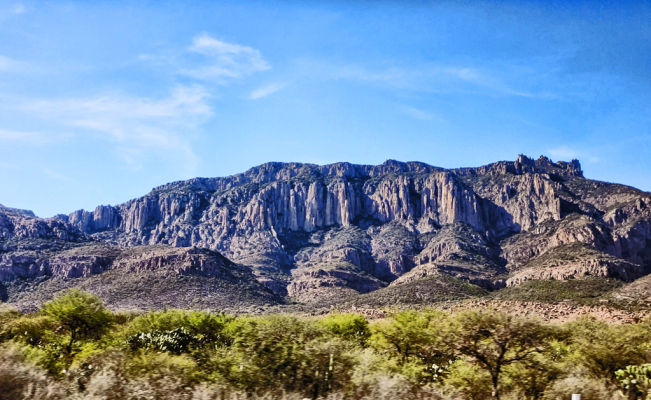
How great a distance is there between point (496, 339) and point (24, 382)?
1604cm

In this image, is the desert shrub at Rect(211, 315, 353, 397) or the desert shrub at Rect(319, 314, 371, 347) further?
the desert shrub at Rect(319, 314, 371, 347)

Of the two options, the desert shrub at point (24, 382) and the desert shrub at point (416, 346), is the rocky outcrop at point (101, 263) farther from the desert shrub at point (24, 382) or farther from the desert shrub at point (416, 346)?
the desert shrub at point (24, 382)

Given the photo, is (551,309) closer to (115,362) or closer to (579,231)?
(115,362)

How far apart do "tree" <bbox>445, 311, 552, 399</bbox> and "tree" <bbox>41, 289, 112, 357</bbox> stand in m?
22.2

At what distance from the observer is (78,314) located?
91.5 ft

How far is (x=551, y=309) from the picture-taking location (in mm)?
62031

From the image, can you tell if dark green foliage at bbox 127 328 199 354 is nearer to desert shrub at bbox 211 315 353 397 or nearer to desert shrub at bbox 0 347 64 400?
desert shrub at bbox 211 315 353 397

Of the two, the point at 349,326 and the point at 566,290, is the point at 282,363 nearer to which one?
the point at 349,326

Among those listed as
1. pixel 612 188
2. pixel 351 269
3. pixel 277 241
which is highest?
pixel 612 188

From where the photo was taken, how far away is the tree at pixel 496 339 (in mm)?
17062

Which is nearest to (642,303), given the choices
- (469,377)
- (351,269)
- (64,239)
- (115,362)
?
(469,377)

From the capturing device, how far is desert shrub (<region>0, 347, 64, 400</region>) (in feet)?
44.8

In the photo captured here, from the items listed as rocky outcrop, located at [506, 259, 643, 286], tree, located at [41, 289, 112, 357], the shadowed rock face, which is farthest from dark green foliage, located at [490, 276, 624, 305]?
tree, located at [41, 289, 112, 357]

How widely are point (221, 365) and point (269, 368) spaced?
201 centimetres
